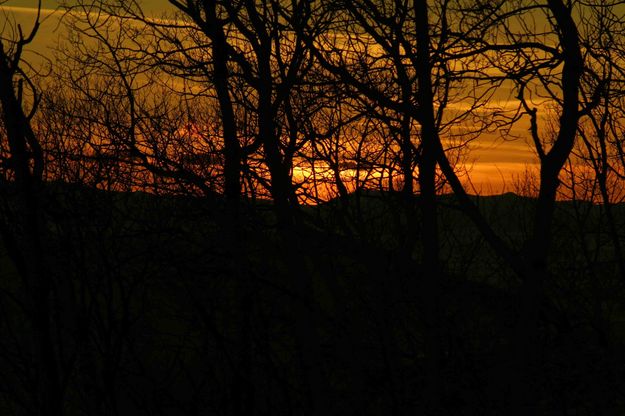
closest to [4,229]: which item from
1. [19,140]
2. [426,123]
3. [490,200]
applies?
[19,140]

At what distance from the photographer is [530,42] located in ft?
23.2

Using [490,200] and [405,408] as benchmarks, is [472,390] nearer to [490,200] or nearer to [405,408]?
[405,408]

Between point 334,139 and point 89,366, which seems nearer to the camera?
point 89,366

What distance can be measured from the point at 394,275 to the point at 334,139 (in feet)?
7.53

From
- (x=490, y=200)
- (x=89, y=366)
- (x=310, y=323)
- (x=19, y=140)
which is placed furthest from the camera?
(x=490, y=200)

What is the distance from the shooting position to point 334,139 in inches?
432

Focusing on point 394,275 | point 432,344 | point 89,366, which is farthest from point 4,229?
point 394,275

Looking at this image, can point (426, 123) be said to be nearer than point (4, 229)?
No

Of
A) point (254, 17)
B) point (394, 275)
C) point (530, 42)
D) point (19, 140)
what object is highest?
point (254, 17)

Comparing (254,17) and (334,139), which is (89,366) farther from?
(334,139)

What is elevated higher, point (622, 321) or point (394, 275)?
point (394, 275)

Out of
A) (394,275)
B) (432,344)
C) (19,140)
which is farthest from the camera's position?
(394,275)

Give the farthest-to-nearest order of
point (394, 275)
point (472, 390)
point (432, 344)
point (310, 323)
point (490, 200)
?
point (490, 200) < point (472, 390) < point (394, 275) < point (432, 344) < point (310, 323)

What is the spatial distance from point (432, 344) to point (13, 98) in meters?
5.29
